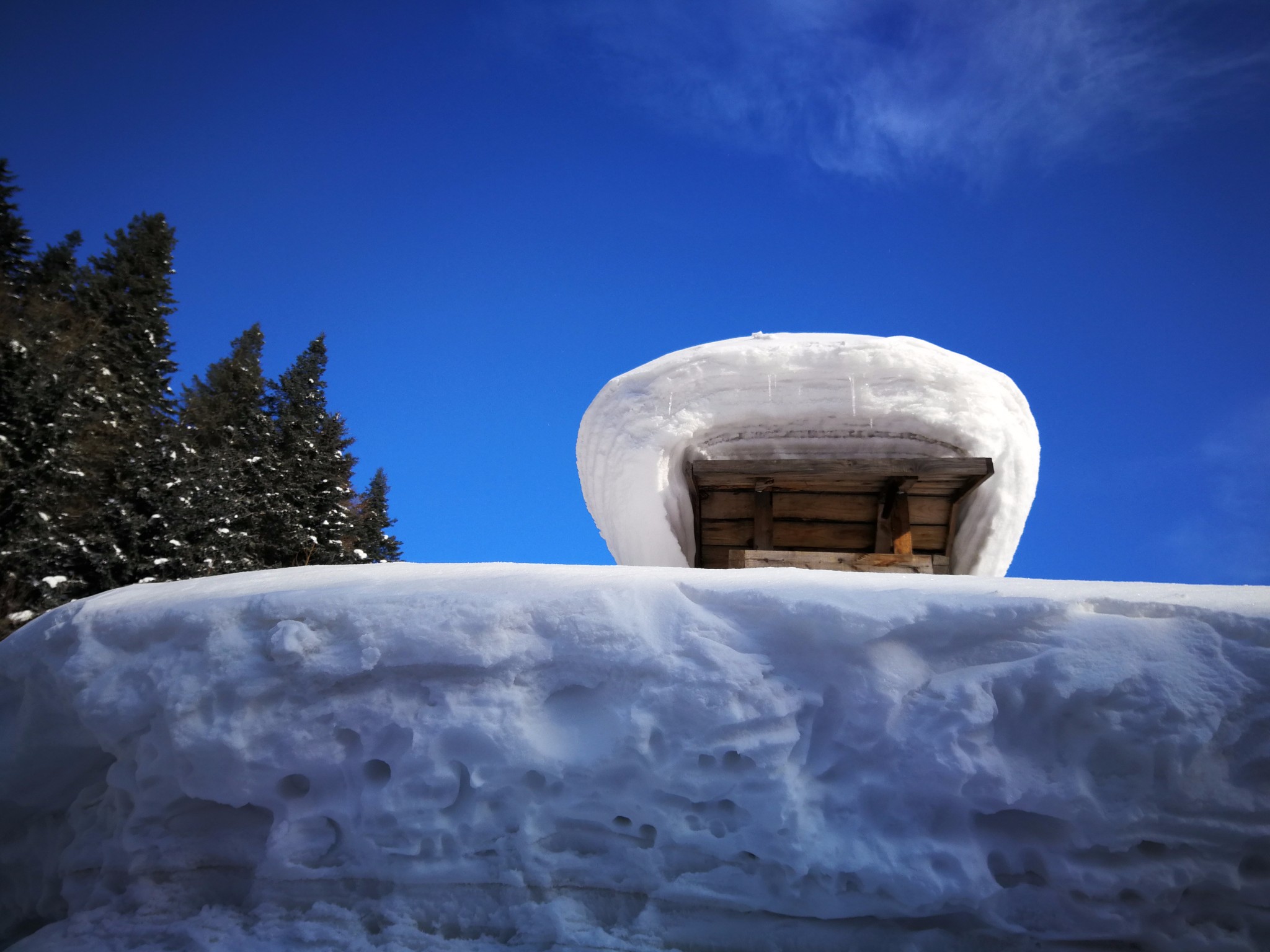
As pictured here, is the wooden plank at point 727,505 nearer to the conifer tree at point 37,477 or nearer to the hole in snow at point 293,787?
the hole in snow at point 293,787

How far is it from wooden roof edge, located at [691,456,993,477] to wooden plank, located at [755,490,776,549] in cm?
29

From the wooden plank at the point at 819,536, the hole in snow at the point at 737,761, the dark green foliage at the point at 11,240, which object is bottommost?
the hole in snow at the point at 737,761

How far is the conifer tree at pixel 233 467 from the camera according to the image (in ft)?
44.6

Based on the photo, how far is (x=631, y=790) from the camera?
52.9 inches

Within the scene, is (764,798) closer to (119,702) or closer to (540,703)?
(540,703)

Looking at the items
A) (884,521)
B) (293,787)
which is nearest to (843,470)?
(884,521)

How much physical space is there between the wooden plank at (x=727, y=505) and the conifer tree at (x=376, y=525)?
17.9 meters

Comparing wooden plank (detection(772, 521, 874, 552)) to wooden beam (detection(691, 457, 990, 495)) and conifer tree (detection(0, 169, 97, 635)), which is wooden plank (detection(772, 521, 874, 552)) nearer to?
wooden beam (detection(691, 457, 990, 495))

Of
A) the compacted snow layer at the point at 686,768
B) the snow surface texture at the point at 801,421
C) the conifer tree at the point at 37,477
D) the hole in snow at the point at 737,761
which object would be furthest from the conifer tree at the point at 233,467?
the hole in snow at the point at 737,761

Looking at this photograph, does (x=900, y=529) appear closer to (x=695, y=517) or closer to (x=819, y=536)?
(x=819, y=536)

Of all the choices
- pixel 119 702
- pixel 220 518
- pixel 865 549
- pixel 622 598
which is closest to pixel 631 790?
pixel 622 598

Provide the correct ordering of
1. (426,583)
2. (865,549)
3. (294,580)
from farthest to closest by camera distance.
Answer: (865,549)
(294,580)
(426,583)

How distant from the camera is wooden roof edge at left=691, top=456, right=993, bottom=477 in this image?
12.2 feet

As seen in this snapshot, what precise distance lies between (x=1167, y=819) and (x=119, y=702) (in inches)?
93.9
